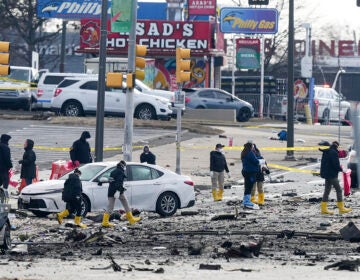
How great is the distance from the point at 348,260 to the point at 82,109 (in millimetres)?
32098

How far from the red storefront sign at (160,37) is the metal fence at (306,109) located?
5533 mm

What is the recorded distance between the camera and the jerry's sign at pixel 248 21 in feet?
227

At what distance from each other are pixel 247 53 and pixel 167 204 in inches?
1823

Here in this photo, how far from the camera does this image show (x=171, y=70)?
63.5 m

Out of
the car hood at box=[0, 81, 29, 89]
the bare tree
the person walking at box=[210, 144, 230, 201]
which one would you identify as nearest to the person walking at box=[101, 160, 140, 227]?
the person walking at box=[210, 144, 230, 201]

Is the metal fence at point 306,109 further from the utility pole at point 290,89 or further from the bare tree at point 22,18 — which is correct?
the utility pole at point 290,89

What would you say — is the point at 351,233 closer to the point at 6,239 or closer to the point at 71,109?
the point at 6,239

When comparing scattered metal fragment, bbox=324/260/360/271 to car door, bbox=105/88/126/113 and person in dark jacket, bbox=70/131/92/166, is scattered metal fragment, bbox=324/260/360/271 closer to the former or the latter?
person in dark jacket, bbox=70/131/92/166

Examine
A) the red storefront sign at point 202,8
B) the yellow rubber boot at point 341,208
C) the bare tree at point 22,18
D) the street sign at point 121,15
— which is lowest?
the yellow rubber boot at point 341,208

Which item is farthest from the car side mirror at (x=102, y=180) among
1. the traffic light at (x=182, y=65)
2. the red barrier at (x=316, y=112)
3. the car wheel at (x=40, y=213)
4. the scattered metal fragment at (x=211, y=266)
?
the red barrier at (x=316, y=112)

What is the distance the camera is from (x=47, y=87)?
1953 inches

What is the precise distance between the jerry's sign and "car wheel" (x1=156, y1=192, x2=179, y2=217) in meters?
43.2

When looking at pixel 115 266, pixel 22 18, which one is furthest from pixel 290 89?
pixel 22 18

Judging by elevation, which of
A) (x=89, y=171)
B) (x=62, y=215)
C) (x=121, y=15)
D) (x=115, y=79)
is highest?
(x=121, y=15)
